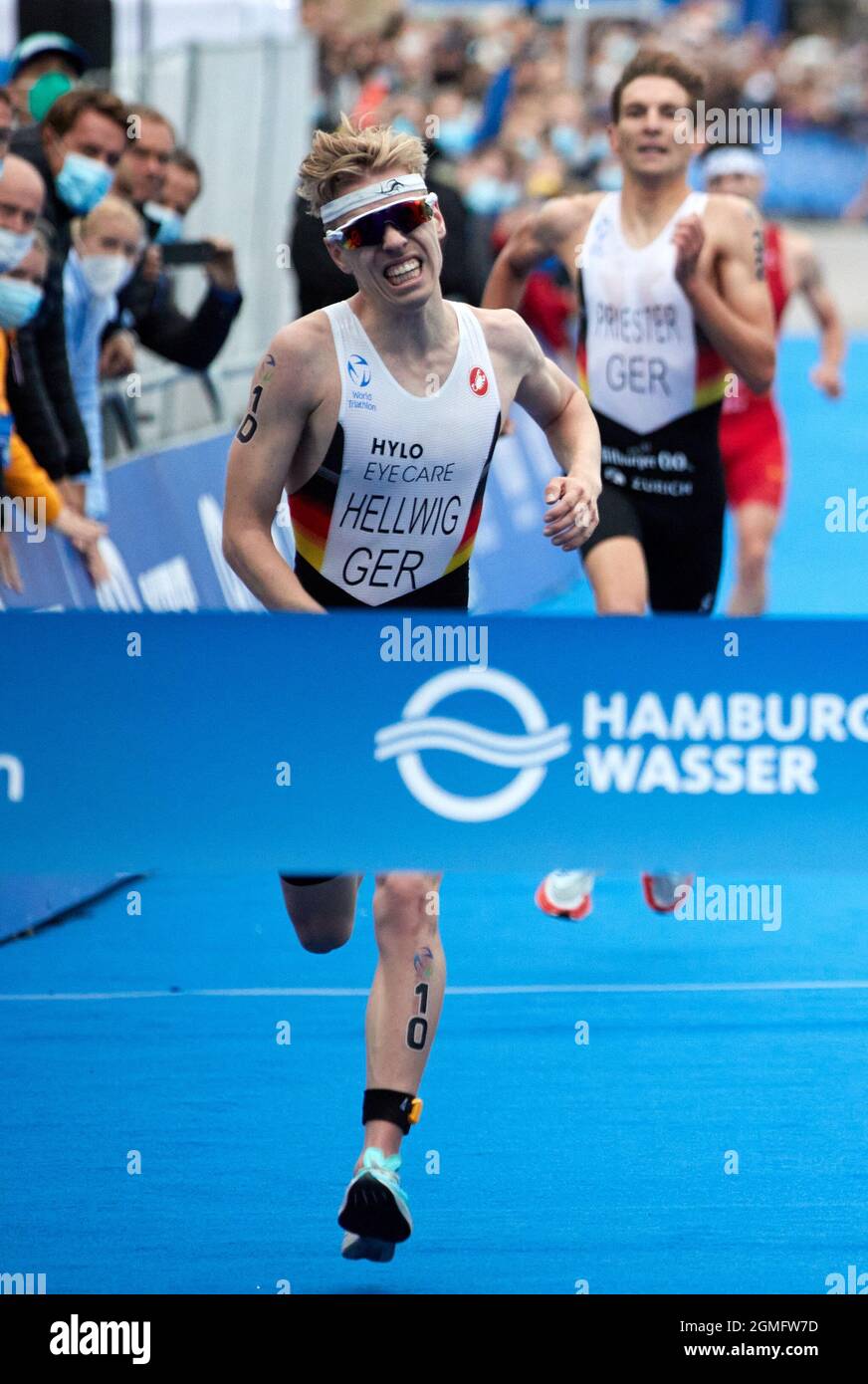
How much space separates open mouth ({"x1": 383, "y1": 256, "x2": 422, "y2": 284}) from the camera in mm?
4922

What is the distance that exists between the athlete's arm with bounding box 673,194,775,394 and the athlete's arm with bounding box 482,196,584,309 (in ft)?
1.46

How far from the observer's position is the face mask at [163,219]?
32.8 ft

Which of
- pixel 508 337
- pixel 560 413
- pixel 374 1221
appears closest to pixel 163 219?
pixel 560 413

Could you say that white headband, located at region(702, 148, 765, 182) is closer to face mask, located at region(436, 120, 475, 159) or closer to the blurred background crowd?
the blurred background crowd

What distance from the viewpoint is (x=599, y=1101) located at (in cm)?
622

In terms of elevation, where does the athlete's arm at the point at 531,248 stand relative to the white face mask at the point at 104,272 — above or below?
below

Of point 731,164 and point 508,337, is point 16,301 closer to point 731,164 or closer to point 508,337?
point 508,337

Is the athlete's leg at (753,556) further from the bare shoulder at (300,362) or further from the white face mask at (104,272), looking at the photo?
the bare shoulder at (300,362)

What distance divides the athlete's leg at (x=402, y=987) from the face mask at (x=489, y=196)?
14389 mm

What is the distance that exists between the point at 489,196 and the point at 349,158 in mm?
14554

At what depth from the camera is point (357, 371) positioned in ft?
16.5

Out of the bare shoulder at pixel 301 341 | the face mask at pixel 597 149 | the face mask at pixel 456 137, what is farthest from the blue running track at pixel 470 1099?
the face mask at pixel 597 149

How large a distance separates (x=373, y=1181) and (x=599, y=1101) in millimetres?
1604

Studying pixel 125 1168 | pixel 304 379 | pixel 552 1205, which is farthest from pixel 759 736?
pixel 125 1168
